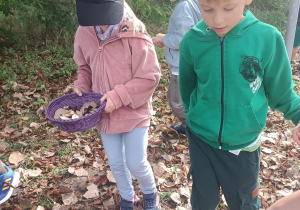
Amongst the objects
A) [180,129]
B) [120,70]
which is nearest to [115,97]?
[120,70]

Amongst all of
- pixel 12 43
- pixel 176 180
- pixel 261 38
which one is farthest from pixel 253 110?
pixel 12 43

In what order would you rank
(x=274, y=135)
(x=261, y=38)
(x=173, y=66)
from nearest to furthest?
1. (x=261, y=38)
2. (x=173, y=66)
3. (x=274, y=135)

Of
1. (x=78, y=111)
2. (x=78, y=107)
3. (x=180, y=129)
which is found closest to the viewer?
(x=78, y=111)

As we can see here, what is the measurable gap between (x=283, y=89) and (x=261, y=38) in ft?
1.10

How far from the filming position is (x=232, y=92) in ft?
5.71

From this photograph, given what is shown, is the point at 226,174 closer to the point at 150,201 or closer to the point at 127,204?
the point at 150,201

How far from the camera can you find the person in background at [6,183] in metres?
2.79

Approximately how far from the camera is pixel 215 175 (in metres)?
2.04

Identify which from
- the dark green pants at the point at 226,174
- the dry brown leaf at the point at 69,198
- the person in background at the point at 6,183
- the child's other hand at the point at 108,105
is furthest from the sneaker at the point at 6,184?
the dark green pants at the point at 226,174

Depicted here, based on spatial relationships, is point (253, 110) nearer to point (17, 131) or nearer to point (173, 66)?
point (173, 66)

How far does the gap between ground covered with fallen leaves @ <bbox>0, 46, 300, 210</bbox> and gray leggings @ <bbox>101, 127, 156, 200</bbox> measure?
1.82 feet

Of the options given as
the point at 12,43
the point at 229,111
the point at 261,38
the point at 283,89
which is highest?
the point at 261,38

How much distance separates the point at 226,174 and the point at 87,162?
6.44ft

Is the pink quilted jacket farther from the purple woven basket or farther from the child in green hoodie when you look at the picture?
the child in green hoodie
